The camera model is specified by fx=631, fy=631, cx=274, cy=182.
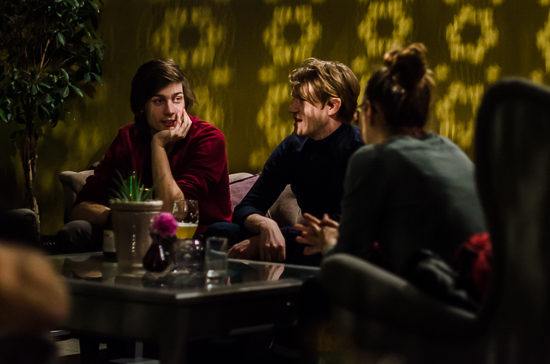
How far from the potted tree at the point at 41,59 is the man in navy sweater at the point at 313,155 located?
210cm

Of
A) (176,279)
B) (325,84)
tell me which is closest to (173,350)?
(176,279)

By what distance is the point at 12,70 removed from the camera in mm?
4316

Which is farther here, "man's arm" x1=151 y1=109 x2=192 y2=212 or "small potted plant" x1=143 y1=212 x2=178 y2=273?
"man's arm" x1=151 y1=109 x2=192 y2=212

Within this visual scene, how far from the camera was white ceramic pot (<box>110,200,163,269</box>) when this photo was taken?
193 centimetres

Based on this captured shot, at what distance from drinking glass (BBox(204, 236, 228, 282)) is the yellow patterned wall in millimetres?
1157

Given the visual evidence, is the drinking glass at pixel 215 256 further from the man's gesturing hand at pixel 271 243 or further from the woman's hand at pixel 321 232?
the man's gesturing hand at pixel 271 243

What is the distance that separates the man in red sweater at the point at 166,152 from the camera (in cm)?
291

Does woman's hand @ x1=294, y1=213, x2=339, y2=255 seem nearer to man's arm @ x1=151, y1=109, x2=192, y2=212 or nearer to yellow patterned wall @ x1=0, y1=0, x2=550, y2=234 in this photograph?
man's arm @ x1=151, y1=109, x2=192, y2=212

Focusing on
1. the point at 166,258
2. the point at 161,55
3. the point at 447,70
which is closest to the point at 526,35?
the point at 447,70

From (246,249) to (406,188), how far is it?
129 centimetres

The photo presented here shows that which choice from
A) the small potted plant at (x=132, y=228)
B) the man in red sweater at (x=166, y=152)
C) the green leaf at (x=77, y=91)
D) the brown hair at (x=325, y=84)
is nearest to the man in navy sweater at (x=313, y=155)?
the brown hair at (x=325, y=84)

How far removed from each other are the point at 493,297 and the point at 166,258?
41.9 inches

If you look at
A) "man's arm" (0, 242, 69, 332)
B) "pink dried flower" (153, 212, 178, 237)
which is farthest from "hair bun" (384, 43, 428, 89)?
"man's arm" (0, 242, 69, 332)

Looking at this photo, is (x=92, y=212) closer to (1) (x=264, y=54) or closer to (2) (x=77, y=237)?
(2) (x=77, y=237)
